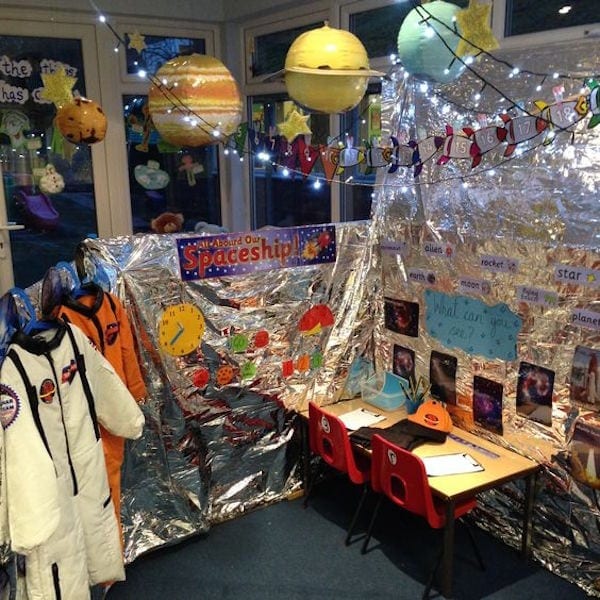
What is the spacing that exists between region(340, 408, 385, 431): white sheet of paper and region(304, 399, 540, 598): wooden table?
8 cm

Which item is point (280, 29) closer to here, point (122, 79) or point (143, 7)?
point (143, 7)

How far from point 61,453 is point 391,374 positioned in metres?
1.83

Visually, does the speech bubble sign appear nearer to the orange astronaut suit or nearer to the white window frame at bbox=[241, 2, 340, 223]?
the white window frame at bbox=[241, 2, 340, 223]

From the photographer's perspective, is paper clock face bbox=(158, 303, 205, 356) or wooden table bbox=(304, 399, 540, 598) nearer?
wooden table bbox=(304, 399, 540, 598)

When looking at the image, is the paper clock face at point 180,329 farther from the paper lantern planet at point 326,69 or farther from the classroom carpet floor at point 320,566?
the paper lantern planet at point 326,69

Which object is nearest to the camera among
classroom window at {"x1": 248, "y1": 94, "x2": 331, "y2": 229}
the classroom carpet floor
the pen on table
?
the classroom carpet floor

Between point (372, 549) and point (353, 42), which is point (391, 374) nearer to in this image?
point (372, 549)

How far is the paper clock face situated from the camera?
2977 mm

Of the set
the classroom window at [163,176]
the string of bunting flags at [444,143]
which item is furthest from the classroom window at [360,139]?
the classroom window at [163,176]

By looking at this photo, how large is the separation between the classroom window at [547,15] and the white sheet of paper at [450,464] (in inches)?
76.1

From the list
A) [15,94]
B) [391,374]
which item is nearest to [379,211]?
[391,374]

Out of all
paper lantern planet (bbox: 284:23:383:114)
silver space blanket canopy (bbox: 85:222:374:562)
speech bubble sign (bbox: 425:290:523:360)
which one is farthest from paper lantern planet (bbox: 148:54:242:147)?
speech bubble sign (bbox: 425:290:523:360)

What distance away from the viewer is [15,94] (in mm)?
4289

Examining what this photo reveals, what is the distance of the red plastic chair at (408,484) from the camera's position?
2.76 meters
